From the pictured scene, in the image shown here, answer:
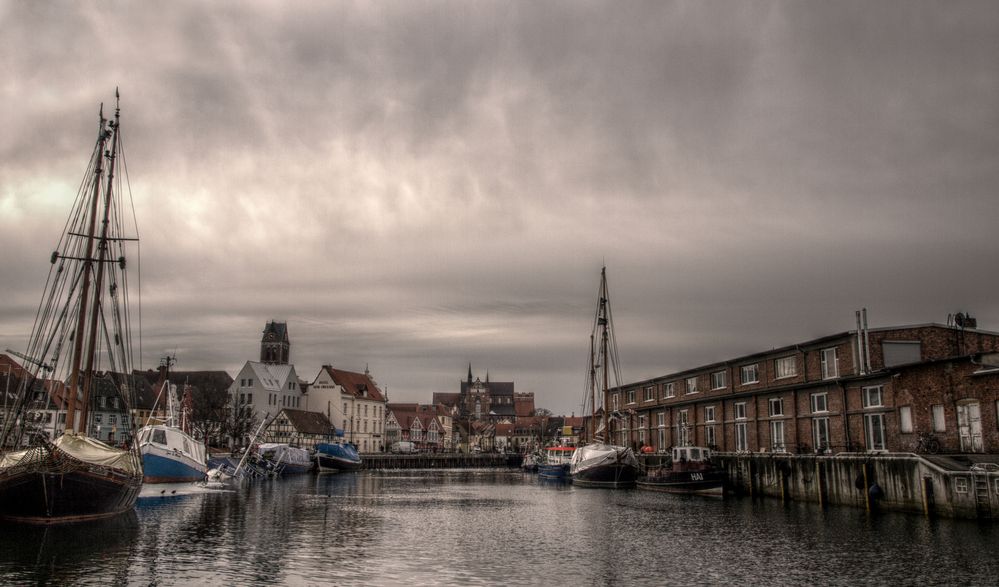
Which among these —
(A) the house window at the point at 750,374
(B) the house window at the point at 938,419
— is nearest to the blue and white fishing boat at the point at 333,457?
(A) the house window at the point at 750,374

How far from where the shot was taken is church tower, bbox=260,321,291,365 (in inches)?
6742

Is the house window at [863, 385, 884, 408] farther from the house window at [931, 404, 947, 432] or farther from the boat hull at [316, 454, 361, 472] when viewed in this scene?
the boat hull at [316, 454, 361, 472]

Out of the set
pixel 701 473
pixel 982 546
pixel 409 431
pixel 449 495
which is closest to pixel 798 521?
pixel 982 546

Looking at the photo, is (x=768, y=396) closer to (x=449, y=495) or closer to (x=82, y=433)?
(x=449, y=495)

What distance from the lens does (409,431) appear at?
6688 inches

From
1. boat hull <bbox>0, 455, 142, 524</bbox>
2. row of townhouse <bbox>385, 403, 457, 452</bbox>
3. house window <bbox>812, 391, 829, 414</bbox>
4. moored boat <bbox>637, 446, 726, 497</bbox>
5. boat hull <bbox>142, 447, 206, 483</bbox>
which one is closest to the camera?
boat hull <bbox>0, 455, 142, 524</bbox>

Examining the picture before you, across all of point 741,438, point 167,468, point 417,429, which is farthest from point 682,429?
point 417,429

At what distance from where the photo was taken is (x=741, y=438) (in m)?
61.5

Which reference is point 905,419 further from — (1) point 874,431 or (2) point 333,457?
(2) point 333,457

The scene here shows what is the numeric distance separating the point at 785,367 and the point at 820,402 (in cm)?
504

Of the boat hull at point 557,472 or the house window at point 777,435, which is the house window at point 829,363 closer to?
the house window at point 777,435

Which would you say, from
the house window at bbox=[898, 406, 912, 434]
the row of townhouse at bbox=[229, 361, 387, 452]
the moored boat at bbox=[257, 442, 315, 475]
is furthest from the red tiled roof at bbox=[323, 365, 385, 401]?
the house window at bbox=[898, 406, 912, 434]

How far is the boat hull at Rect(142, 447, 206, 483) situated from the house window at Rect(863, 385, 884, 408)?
46287 mm

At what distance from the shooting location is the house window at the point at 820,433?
4994 centimetres
